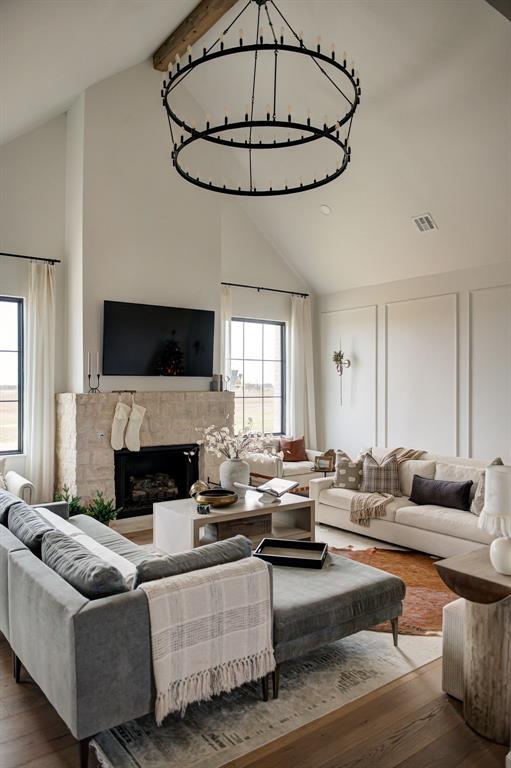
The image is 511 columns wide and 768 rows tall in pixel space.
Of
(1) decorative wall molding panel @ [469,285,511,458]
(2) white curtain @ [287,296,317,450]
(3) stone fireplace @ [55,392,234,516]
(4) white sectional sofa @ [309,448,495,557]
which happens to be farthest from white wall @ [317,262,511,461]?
(3) stone fireplace @ [55,392,234,516]

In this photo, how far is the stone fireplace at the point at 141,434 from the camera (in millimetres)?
5508

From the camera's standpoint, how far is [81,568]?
225 cm

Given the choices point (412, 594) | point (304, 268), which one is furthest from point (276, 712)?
point (304, 268)

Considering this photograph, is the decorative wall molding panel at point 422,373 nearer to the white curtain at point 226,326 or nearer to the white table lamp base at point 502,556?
the white curtain at point 226,326

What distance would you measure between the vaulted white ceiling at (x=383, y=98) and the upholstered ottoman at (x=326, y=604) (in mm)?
3291

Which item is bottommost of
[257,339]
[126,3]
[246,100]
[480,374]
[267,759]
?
[267,759]

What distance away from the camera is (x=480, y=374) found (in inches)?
246

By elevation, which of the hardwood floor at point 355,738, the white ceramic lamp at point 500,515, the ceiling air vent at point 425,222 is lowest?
the hardwood floor at point 355,738

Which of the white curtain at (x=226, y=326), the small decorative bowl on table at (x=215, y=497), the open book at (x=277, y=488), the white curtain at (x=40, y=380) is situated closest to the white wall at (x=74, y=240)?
the white curtain at (x=40, y=380)

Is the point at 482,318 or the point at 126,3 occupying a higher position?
the point at 126,3

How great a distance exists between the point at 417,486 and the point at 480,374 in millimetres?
1907

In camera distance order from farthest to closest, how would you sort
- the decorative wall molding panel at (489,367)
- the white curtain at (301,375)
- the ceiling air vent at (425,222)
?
the white curtain at (301,375)
the ceiling air vent at (425,222)
the decorative wall molding panel at (489,367)

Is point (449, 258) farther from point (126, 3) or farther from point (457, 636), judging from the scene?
point (457, 636)

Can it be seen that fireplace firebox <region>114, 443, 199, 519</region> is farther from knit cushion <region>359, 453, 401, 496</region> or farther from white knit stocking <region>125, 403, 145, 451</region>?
knit cushion <region>359, 453, 401, 496</region>
